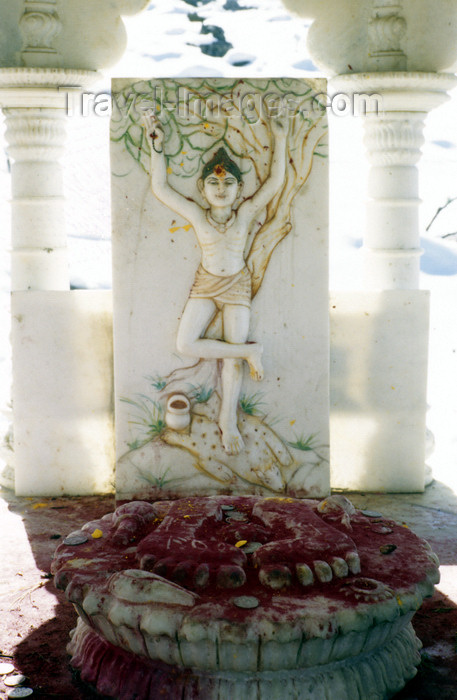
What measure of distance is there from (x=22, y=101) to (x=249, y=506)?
2.86 meters

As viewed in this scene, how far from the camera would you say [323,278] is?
452 cm

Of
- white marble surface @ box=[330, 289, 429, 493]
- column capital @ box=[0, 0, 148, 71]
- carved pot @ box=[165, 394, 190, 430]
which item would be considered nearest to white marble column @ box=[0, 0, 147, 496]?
column capital @ box=[0, 0, 148, 71]

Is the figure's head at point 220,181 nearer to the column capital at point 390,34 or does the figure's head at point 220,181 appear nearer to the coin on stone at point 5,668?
the column capital at point 390,34

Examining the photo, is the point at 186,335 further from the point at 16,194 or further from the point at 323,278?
the point at 16,194

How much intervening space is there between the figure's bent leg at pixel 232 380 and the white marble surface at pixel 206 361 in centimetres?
5

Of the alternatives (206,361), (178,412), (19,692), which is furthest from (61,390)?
(19,692)

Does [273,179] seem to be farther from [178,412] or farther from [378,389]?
[378,389]

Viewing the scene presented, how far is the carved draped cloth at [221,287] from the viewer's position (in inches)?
173

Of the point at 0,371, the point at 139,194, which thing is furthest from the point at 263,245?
the point at 0,371

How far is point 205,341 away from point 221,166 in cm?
95

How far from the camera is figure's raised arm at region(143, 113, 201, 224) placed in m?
4.36

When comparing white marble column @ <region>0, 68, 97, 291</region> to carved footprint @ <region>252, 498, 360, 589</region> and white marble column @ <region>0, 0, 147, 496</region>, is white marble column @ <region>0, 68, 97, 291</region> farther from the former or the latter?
carved footprint @ <region>252, 498, 360, 589</region>

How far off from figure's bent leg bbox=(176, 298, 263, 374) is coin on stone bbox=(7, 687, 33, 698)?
6.65ft

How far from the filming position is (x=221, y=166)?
14.2 ft
